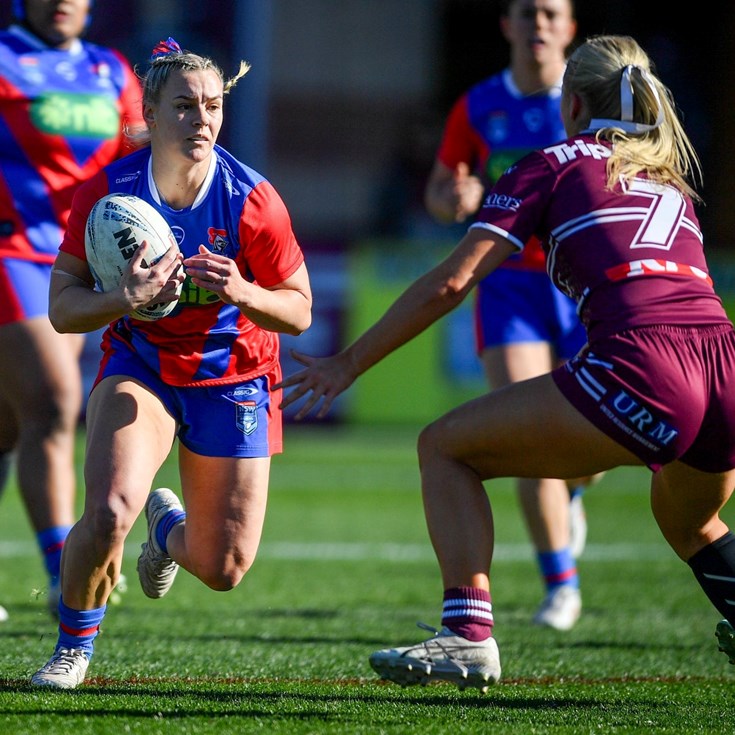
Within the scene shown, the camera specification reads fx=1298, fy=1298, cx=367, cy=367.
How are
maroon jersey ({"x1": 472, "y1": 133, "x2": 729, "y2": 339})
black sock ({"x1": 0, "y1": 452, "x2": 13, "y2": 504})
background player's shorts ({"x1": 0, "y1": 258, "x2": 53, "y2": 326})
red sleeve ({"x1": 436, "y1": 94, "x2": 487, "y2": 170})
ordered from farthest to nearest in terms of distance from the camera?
red sleeve ({"x1": 436, "y1": 94, "x2": 487, "y2": 170})
black sock ({"x1": 0, "y1": 452, "x2": 13, "y2": 504})
background player's shorts ({"x1": 0, "y1": 258, "x2": 53, "y2": 326})
maroon jersey ({"x1": 472, "y1": 133, "x2": 729, "y2": 339})

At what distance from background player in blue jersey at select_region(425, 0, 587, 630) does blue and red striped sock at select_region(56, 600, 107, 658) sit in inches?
97.6

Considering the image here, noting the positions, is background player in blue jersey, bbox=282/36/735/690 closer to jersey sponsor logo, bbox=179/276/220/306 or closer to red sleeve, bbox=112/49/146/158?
jersey sponsor logo, bbox=179/276/220/306

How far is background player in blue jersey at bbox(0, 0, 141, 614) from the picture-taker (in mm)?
5332

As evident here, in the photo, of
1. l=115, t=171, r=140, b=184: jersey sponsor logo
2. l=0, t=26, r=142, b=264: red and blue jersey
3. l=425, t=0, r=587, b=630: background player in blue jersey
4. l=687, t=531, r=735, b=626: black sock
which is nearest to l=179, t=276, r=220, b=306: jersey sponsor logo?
l=115, t=171, r=140, b=184: jersey sponsor logo

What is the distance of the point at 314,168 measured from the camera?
2030cm

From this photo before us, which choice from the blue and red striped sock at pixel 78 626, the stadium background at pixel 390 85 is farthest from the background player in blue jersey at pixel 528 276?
the stadium background at pixel 390 85

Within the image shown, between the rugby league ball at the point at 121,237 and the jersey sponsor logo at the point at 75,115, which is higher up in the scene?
the rugby league ball at the point at 121,237

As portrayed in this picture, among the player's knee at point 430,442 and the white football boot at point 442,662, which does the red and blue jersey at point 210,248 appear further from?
the white football boot at point 442,662

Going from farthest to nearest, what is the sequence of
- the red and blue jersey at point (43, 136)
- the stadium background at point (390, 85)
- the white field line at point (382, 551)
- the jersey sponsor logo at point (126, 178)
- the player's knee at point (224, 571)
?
the stadium background at point (390, 85) < the white field line at point (382, 551) < the red and blue jersey at point (43, 136) < the player's knee at point (224, 571) < the jersey sponsor logo at point (126, 178)

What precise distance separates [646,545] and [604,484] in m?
3.24

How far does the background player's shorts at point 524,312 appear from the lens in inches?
238

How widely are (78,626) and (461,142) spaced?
3.35m

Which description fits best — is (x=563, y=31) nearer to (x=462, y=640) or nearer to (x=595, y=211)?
(x=595, y=211)

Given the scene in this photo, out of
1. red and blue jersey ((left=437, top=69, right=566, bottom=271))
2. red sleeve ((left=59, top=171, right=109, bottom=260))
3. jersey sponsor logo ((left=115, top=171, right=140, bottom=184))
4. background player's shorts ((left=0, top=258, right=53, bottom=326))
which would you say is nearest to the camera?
red sleeve ((left=59, top=171, right=109, bottom=260))
